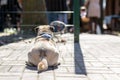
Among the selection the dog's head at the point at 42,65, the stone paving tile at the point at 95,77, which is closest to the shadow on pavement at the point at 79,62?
the stone paving tile at the point at 95,77

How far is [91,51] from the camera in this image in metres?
7.85

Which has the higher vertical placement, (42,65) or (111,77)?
(42,65)

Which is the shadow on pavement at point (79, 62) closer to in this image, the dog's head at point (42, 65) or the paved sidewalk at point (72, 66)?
the paved sidewalk at point (72, 66)

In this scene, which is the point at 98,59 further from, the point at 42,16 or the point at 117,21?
the point at 117,21

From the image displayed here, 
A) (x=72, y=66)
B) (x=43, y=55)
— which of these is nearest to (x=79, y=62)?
(x=72, y=66)

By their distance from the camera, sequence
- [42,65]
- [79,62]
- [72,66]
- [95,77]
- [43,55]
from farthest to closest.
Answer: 1. [79,62]
2. [72,66]
3. [43,55]
4. [42,65]
5. [95,77]

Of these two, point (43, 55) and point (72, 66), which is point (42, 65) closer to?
point (43, 55)

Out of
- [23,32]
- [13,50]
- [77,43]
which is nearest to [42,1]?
[23,32]

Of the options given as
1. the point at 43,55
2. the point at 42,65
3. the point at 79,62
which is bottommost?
the point at 79,62

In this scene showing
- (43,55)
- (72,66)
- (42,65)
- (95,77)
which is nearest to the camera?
(95,77)

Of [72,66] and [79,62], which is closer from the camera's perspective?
[72,66]

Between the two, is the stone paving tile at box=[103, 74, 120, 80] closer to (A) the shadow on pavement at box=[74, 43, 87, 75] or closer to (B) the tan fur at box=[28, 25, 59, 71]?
(A) the shadow on pavement at box=[74, 43, 87, 75]

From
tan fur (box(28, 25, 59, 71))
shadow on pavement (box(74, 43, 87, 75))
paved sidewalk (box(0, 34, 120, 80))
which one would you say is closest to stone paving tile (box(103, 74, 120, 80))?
paved sidewalk (box(0, 34, 120, 80))

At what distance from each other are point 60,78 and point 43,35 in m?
1.30
